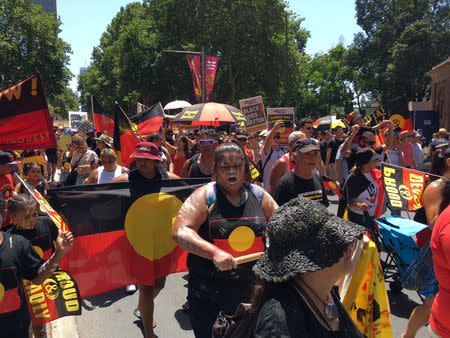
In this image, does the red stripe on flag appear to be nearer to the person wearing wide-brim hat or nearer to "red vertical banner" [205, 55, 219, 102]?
the person wearing wide-brim hat

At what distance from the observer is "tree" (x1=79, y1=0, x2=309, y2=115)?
31906 millimetres

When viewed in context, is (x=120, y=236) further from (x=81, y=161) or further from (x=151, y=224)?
(x=81, y=161)

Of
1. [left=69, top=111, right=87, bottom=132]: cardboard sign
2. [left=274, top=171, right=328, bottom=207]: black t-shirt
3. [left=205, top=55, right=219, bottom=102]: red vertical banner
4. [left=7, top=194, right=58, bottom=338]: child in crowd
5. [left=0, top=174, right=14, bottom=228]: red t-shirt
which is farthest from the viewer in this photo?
[left=69, top=111, right=87, bottom=132]: cardboard sign

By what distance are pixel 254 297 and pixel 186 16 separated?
108 feet

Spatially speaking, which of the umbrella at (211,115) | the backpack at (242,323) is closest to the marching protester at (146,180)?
the backpack at (242,323)

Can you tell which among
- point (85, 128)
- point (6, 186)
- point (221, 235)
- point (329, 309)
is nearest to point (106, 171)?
point (6, 186)

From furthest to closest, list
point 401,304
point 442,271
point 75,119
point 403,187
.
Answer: point 75,119, point 401,304, point 403,187, point 442,271

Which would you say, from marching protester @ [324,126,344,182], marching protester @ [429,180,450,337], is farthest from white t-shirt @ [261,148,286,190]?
marching protester @ [324,126,344,182]

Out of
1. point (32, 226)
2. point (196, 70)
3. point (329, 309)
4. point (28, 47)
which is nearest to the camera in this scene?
point (329, 309)

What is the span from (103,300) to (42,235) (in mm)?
1836

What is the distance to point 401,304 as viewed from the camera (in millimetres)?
4980

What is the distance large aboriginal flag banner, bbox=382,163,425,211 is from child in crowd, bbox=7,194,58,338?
3391mm

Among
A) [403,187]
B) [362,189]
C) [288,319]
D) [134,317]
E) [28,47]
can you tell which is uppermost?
[28,47]

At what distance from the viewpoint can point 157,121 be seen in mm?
9102
